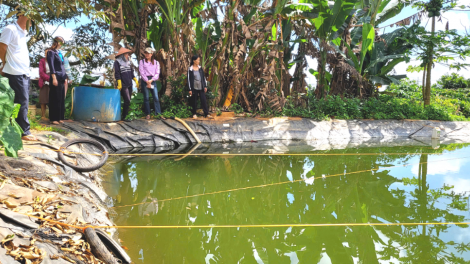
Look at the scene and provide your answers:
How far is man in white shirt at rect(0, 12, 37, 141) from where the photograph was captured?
12.6ft

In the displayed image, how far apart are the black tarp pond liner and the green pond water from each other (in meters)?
1.29

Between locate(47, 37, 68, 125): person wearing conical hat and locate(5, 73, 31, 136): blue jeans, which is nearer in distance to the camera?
locate(5, 73, 31, 136): blue jeans

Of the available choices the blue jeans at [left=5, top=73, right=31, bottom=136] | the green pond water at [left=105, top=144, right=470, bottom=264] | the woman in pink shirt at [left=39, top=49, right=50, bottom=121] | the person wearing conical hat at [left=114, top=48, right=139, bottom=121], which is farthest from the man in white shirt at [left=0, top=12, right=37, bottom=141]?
the person wearing conical hat at [left=114, top=48, right=139, bottom=121]

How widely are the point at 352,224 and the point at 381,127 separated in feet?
26.4

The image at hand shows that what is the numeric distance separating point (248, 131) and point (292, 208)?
5.08 meters

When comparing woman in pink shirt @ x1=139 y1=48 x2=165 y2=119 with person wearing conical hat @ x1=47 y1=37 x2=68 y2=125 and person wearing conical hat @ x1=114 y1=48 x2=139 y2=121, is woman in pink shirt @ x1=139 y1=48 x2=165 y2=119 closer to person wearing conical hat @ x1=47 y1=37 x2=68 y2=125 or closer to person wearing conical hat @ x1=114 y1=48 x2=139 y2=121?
person wearing conical hat @ x1=114 y1=48 x2=139 y2=121

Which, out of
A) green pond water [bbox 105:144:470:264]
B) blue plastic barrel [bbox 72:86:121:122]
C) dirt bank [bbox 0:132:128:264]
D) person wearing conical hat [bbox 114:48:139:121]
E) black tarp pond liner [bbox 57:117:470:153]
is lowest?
green pond water [bbox 105:144:470:264]

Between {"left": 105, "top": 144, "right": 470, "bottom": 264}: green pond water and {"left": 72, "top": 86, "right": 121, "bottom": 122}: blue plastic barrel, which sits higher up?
{"left": 72, "top": 86, "right": 121, "bottom": 122}: blue plastic barrel

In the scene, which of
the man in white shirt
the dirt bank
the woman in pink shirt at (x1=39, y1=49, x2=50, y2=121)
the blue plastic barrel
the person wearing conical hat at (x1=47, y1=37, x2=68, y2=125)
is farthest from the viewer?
the blue plastic barrel

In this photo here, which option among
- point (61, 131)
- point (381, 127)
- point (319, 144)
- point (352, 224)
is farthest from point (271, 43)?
point (352, 224)

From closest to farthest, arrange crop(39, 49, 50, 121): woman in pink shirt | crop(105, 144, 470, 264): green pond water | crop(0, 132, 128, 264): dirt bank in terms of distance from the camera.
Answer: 1. crop(0, 132, 128, 264): dirt bank
2. crop(105, 144, 470, 264): green pond water
3. crop(39, 49, 50, 121): woman in pink shirt

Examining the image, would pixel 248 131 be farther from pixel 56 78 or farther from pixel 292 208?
pixel 292 208

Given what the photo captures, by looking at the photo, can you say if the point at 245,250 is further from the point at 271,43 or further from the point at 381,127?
the point at 381,127

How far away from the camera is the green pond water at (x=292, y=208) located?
8.78 ft
